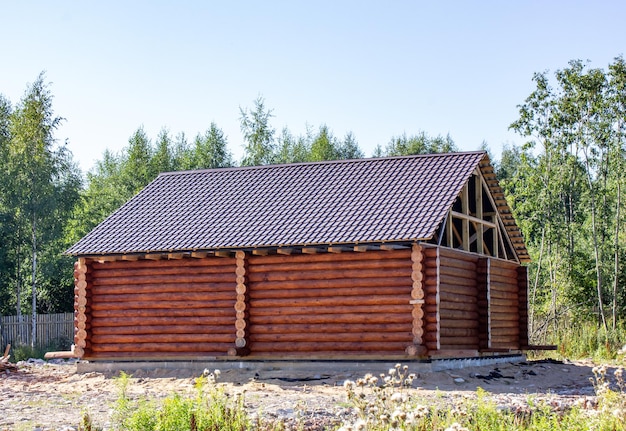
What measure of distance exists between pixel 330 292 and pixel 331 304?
0.84 feet

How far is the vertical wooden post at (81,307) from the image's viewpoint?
22594 mm

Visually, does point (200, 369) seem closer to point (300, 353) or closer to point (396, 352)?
point (300, 353)

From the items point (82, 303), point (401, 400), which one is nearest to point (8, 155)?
point (82, 303)

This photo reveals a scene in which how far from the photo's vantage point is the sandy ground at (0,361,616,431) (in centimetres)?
1366

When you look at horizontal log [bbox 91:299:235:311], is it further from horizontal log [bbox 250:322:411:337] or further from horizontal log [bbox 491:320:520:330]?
horizontal log [bbox 491:320:520:330]

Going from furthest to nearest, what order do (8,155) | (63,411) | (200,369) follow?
1. (8,155)
2. (200,369)
3. (63,411)

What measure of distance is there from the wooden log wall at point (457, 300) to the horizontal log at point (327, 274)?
644 mm

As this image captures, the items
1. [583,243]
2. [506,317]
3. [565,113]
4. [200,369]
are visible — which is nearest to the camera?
[200,369]

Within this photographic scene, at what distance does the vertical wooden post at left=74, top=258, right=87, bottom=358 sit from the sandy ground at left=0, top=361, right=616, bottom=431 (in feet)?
2.22

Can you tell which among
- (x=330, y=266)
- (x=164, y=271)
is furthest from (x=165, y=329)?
(x=330, y=266)

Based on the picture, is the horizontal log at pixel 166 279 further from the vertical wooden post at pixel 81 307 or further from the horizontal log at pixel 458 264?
the horizontal log at pixel 458 264

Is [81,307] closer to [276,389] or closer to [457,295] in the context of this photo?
[276,389]

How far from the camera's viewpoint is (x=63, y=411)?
14953mm

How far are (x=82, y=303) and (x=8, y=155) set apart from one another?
14.0 meters
